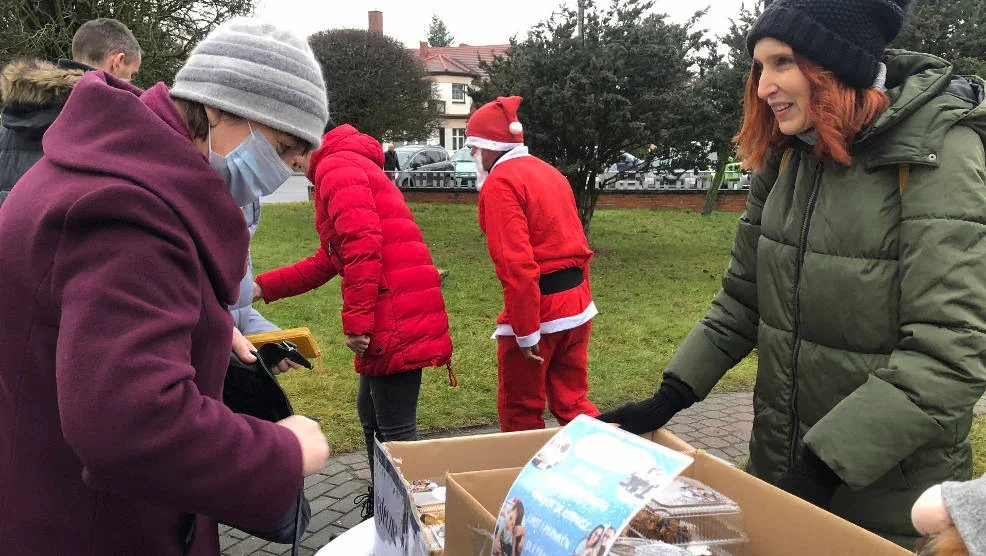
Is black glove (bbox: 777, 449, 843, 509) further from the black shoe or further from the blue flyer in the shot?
the black shoe

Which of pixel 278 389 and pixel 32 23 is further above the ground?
pixel 32 23

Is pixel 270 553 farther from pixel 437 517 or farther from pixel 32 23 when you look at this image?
pixel 32 23

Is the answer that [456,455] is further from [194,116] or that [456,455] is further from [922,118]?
[922,118]

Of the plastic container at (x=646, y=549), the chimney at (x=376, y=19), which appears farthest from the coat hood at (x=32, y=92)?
the chimney at (x=376, y=19)

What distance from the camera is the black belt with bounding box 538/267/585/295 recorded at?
411 centimetres

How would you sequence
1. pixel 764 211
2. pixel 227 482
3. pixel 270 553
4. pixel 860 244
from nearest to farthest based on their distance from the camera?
1. pixel 227 482
2. pixel 860 244
3. pixel 764 211
4. pixel 270 553

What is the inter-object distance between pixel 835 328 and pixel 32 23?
12539 mm

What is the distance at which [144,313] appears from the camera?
1.16 meters

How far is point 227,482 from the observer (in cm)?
123

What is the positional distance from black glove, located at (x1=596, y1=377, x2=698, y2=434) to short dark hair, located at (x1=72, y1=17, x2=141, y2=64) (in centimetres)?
398

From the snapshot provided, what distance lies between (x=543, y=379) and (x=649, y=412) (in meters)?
2.17

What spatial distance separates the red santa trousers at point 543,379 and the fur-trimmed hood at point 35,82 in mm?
2350

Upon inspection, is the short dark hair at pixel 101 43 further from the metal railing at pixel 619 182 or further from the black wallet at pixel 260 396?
the metal railing at pixel 619 182

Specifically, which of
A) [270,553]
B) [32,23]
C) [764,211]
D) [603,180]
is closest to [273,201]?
[32,23]
